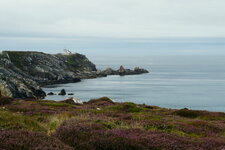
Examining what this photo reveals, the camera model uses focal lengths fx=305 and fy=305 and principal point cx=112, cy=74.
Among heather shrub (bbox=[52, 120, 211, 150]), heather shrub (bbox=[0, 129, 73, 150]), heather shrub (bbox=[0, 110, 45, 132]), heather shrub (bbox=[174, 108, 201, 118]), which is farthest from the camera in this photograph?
heather shrub (bbox=[174, 108, 201, 118])

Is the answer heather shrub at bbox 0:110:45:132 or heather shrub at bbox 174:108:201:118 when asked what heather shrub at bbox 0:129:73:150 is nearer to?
heather shrub at bbox 0:110:45:132

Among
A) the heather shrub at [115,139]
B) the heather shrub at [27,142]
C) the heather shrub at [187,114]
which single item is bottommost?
the heather shrub at [187,114]

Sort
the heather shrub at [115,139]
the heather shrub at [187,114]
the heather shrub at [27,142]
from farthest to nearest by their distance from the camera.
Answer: the heather shrub at [187,114] < the heather shrub at [115,139] < the heather shrub at [27,142]

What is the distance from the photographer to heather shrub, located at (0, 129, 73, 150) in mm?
9930

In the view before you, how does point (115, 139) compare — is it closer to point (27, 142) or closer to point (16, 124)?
point (27, 142)

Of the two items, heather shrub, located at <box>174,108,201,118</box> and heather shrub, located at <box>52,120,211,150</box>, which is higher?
heather shrub, located at <box>52,120,211,150</box>

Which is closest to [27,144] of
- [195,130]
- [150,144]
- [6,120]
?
[150,144]

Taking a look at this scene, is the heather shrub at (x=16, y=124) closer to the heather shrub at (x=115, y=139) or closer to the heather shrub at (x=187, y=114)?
the heather shrub at (x=115, y=139)

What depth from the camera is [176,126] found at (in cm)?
1795

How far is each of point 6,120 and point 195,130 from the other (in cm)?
1021

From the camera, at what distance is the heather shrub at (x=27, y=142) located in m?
9.93

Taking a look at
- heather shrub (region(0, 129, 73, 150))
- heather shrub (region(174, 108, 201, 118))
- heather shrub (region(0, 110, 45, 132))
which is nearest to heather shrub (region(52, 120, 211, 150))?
heather shrub (region(0, 129, 73, 150))

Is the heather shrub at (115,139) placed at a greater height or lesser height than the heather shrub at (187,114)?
greater

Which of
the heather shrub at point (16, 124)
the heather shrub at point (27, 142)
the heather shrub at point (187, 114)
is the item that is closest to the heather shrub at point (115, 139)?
the heather shrub at point (27, 142)
